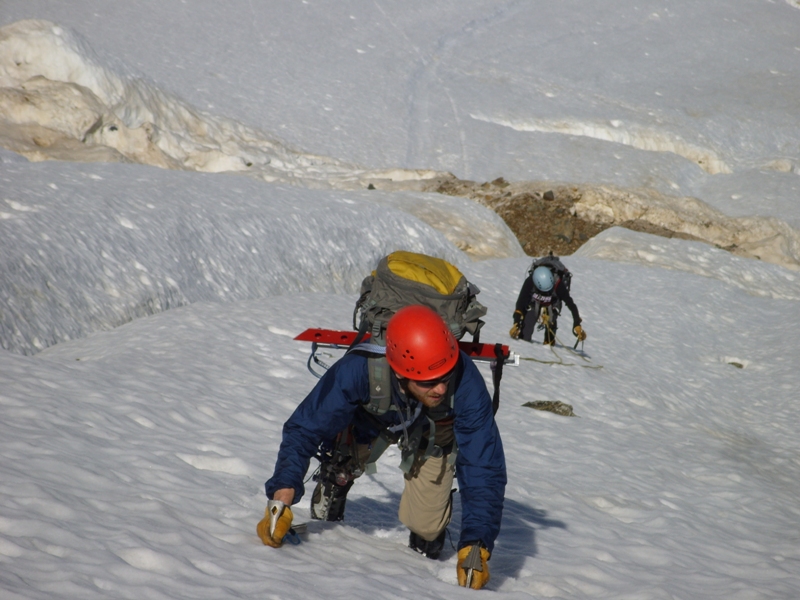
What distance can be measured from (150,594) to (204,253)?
973 cm

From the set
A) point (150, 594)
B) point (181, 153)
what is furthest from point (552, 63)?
point (150, 594)

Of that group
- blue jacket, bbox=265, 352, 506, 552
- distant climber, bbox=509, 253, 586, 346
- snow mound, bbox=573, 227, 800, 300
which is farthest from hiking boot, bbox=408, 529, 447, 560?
snow mound, bbox=573, 227, 800, 300

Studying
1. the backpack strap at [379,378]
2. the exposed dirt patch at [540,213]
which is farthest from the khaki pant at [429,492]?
the exposed dirt patch at [540,213]

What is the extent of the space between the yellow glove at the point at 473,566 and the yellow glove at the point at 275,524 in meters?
0.92

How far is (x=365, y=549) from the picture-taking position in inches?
182

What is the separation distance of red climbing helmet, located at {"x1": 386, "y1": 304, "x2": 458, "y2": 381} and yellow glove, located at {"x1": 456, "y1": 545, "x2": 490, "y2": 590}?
0.93 meters

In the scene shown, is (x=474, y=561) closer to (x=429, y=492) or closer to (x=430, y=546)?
(x=429, y=492)

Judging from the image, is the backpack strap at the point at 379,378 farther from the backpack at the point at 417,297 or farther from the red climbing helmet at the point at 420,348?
the backpack at the point at 417,297

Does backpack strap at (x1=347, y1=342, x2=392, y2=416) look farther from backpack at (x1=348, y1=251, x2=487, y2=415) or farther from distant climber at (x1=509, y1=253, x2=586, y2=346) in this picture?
distant climber at (x1=509, y1=253, x2=586, y2=346)

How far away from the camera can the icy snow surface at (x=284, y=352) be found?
443 cm

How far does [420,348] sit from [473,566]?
3.81ft

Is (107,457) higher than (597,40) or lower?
lower

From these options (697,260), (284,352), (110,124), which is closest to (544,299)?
(284,352)

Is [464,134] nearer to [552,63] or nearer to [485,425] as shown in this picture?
[552,63]
